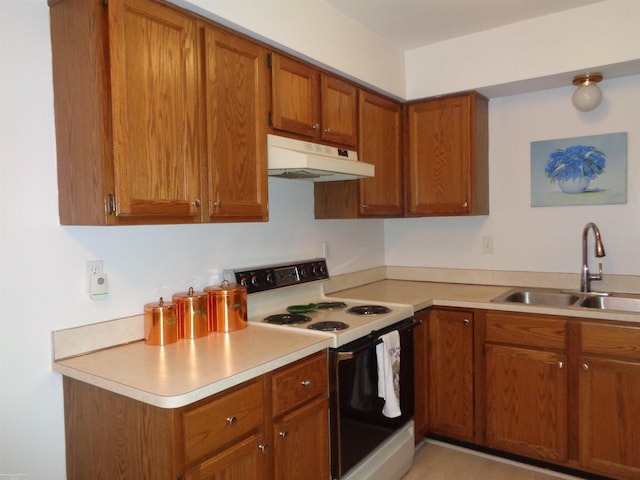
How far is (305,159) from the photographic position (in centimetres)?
204

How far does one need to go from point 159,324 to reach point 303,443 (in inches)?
28.3

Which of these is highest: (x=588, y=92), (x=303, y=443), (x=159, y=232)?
(x=588, y=92)

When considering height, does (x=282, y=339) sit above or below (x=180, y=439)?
above

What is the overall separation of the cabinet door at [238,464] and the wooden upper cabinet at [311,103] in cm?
132

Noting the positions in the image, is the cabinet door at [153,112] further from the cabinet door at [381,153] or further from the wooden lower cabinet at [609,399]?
the wooden lower cabinet at [609,399]

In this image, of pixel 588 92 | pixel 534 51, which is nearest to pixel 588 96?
pixel 588 92

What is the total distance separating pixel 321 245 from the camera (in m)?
2.90

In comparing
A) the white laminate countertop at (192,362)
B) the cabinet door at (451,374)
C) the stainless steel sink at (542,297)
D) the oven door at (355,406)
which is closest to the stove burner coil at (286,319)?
the white laminate countertop at (192,362)

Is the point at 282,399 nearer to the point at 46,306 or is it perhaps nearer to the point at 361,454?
the point at 361,454

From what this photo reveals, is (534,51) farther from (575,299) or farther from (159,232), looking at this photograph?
(159,232)

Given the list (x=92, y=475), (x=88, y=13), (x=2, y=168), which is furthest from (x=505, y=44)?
→ (x=92, y=475)

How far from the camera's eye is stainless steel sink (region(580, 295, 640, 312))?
8.41 ft

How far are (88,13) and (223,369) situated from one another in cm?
122

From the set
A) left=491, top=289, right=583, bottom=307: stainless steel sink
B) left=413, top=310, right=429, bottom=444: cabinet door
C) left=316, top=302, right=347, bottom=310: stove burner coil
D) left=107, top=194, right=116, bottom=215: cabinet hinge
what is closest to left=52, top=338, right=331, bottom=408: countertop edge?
left=107, top=194, right=116, bottom=215: cabinet hinge
